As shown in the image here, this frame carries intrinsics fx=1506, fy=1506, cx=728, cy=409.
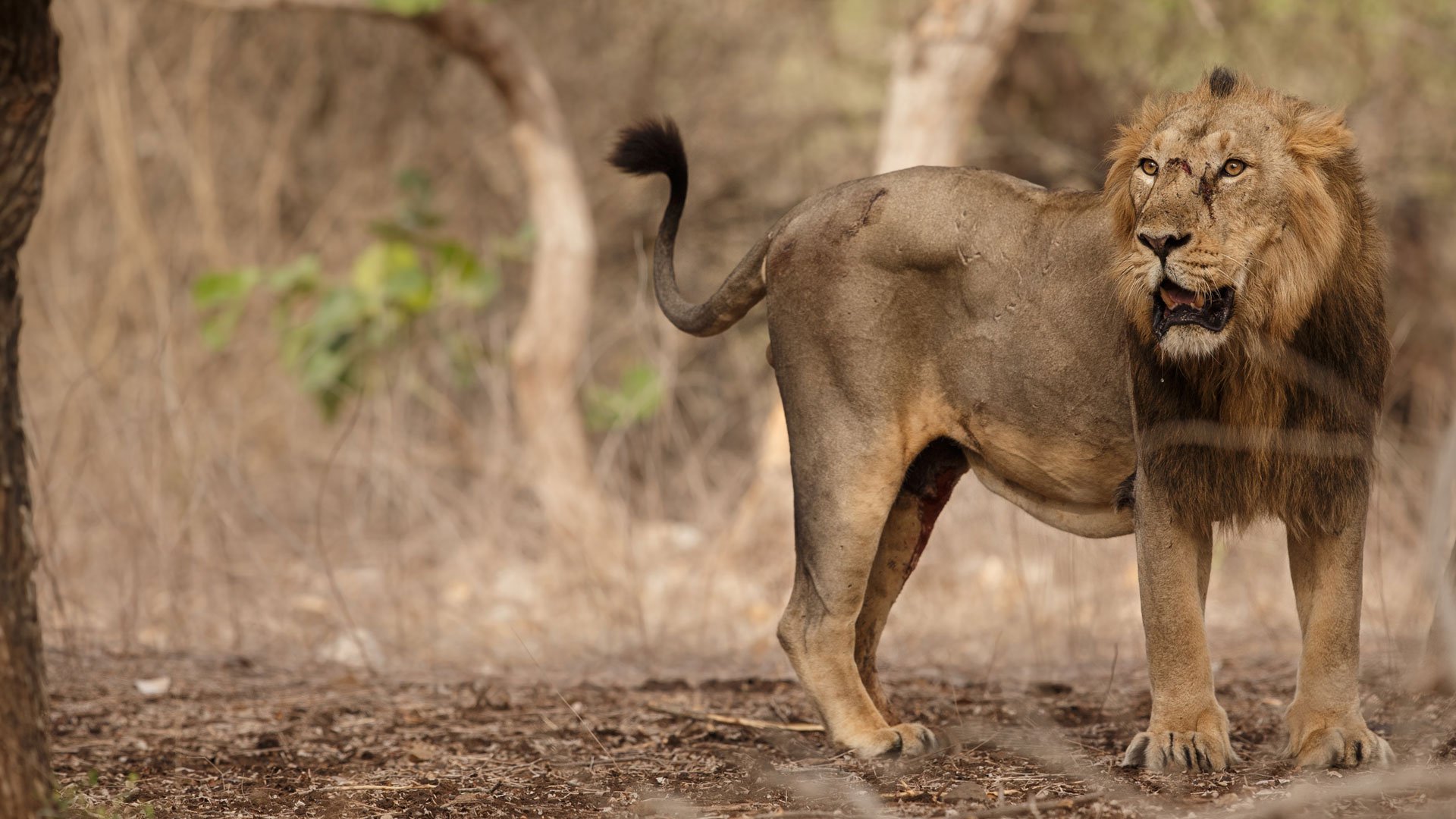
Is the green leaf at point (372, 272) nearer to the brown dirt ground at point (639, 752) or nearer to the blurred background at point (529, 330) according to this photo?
the blurred background at point (529, 330)

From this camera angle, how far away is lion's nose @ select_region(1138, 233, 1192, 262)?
2889 millimetres

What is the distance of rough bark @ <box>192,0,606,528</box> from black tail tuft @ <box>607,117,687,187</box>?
4.13m

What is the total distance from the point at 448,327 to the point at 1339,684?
733 centimetres

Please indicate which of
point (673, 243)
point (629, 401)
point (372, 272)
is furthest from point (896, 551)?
point (372, 272)

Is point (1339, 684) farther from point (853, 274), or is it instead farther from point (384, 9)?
point (384, 9)

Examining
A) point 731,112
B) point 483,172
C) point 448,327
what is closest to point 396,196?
point 483,172

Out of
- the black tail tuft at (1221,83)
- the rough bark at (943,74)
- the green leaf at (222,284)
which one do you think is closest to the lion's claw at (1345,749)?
the black tail tuft at (1221,83)

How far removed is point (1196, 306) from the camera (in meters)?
2.92

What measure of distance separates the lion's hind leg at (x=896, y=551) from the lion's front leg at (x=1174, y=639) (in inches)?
30.5

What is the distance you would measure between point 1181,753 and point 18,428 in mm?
2365

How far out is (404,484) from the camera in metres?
7.06

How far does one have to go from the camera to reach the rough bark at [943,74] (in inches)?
282

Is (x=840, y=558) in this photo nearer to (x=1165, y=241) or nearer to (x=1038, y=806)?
(x=1038, y=806)

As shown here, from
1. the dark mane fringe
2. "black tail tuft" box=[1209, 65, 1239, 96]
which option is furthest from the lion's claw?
"black tail tuft" box=[1209, 65, 1239, 96]
